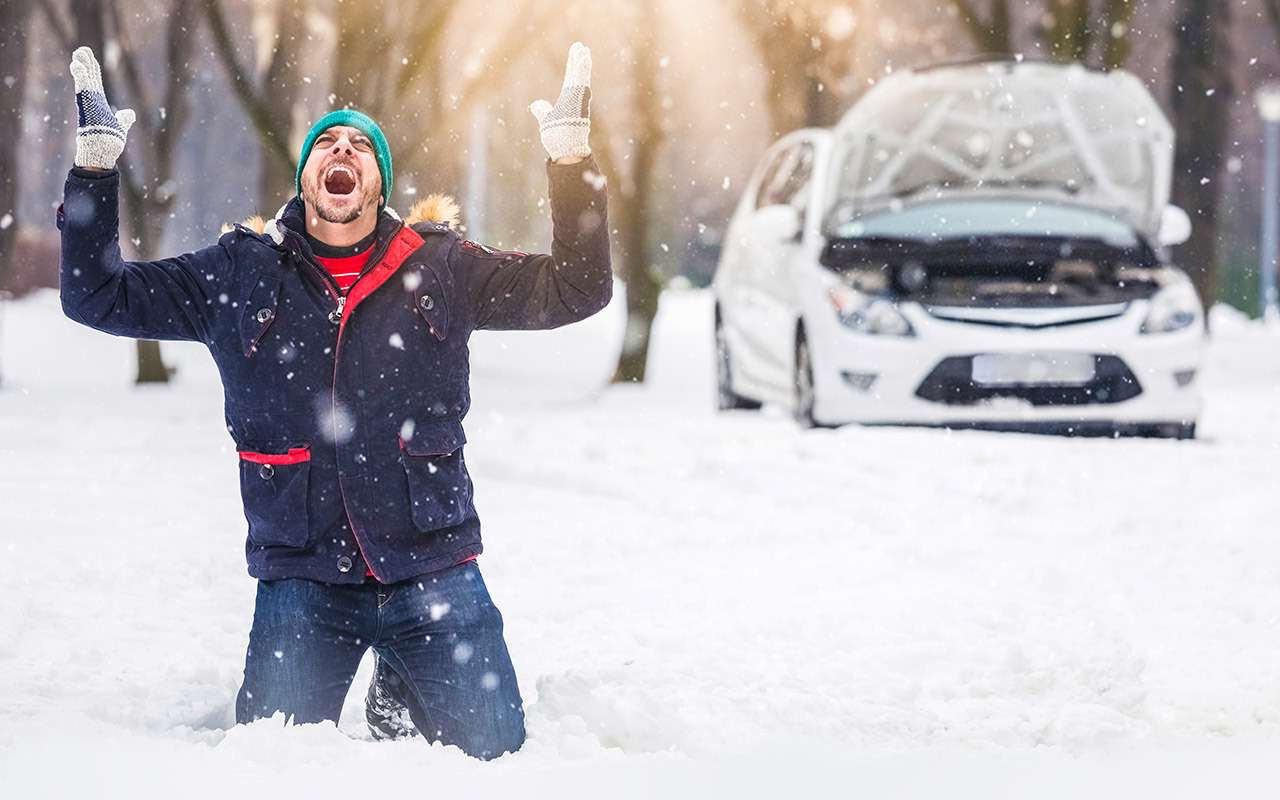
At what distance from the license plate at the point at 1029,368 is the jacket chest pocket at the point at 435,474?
519cm

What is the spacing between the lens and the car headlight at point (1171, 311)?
8.45 metres

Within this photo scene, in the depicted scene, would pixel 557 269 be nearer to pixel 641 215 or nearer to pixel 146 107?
pixel 641 215

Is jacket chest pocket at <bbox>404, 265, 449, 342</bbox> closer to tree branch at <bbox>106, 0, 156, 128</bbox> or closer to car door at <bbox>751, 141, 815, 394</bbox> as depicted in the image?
car door at <bbox>751, 141, 815, 394</bbox>

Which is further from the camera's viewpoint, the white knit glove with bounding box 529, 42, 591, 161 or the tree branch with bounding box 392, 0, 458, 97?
the tree branch with bounding box 392, 0, 458, 97

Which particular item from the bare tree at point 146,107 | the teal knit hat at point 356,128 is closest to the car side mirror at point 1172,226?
the teal knit hat at point 356,128

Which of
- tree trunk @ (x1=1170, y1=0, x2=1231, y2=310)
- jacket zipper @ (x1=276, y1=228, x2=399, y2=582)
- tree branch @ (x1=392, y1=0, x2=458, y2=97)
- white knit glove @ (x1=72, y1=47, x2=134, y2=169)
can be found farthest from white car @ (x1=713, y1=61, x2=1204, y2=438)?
tree trunk @ (x1=1170, y1=0, x2=1231, y2=310)

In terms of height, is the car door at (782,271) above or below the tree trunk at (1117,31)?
below

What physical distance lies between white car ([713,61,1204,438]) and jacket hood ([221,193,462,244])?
15.9 ft

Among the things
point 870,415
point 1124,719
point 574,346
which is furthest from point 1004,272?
point 574,346

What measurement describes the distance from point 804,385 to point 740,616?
12.3 ft

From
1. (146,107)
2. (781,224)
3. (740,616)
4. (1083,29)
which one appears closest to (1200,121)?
(1083,29)

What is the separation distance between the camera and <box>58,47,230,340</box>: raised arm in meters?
3.33

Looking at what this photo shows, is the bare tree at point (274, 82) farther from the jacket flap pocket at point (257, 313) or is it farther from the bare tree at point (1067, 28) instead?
the jacket flap pocket at point (257, 313)

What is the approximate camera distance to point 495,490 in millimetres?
7469
